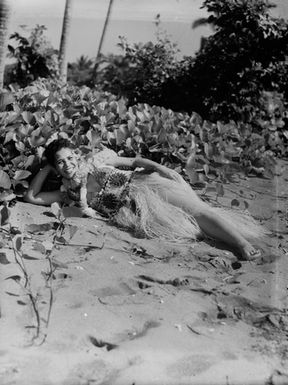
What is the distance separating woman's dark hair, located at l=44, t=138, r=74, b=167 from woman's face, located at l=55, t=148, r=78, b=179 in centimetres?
4

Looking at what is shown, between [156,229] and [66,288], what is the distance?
47.8 inches

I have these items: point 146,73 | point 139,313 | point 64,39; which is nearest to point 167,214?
point 139,313

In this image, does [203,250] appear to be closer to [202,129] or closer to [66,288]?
[66,288]

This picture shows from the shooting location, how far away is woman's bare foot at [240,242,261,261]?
3.83 m

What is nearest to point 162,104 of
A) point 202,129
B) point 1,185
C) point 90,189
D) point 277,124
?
point 277,124

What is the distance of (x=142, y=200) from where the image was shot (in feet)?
14.3

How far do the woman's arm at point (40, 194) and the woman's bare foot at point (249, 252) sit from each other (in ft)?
4.98

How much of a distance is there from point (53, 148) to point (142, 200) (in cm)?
83

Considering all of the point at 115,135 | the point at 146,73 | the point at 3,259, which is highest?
the point at 146,73

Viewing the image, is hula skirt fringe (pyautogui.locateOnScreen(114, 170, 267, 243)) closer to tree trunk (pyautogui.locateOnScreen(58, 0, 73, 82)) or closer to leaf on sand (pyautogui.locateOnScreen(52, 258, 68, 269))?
leaf on sand (pyautogui.locateOnScreen(52, 258, 68, 269))

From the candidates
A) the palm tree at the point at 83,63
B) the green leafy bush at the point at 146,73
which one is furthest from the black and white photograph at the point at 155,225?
the palm tree at the point at 83,63

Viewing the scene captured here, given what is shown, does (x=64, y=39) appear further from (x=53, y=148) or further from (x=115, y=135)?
(x=53, y=148)

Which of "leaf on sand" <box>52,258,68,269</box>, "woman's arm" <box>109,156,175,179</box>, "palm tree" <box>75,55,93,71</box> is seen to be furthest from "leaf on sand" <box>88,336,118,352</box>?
"palm tree" <box>75,55,93,71</box>

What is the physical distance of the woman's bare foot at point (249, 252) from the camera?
383 centimetres
